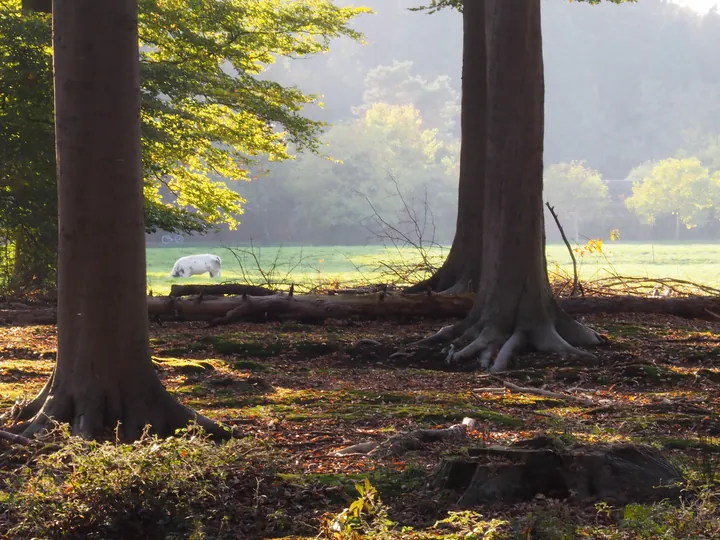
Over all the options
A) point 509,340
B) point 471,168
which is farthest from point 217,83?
point 509,340

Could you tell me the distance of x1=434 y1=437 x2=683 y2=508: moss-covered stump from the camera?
169 inches

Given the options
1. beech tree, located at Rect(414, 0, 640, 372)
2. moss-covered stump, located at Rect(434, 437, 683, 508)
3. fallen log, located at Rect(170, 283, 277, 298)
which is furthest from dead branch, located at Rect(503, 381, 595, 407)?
fallen log, located at Rect(170, 283, 277, 298)

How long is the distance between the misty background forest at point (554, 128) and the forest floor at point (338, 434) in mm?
56107

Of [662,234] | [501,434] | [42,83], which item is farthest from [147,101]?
[662,234]

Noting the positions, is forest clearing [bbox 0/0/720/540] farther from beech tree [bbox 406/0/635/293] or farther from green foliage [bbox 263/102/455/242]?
green foliage [bbox 263/102/455/242]

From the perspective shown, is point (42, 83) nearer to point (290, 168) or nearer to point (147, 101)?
point (147, 101)

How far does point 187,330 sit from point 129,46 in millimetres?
6710

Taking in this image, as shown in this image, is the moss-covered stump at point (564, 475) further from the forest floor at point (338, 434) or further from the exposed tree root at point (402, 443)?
the exposed tree root at point (402, 443)

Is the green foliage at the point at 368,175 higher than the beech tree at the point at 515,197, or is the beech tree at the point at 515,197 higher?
the green foliage at the point at 368,175

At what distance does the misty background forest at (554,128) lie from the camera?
7912 cm

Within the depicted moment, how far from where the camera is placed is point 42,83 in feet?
48.5

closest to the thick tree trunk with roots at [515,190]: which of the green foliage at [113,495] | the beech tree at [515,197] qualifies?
the beech tree at [515,197]

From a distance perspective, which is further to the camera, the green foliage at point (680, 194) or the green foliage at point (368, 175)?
the green foliage at point (680, 194)

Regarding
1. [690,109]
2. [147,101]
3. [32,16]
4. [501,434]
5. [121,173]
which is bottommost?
[501,434]
